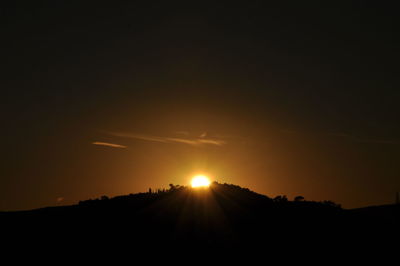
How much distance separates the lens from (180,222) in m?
33.3

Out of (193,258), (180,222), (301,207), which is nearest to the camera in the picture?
(193,258)

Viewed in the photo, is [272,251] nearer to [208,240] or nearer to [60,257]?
[208,240]

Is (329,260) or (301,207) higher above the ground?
(301,207)

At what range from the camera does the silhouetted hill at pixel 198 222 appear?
31094mm

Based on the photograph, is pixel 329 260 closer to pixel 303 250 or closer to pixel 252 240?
pixel 303 250

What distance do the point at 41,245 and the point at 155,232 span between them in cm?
730

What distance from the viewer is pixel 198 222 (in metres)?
33.4

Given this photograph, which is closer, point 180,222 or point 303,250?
point 303,250

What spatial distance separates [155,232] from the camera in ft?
104

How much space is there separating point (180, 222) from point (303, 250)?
849 cm

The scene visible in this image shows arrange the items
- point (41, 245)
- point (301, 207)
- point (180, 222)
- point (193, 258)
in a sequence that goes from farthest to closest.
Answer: point (301, 207), point (180, 222), point (41, 245), point (193, 258)

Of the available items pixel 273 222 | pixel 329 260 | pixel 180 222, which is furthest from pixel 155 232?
pixel 329 260

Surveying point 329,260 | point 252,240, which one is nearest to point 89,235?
point 252,240

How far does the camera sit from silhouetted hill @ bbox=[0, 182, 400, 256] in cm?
3109
